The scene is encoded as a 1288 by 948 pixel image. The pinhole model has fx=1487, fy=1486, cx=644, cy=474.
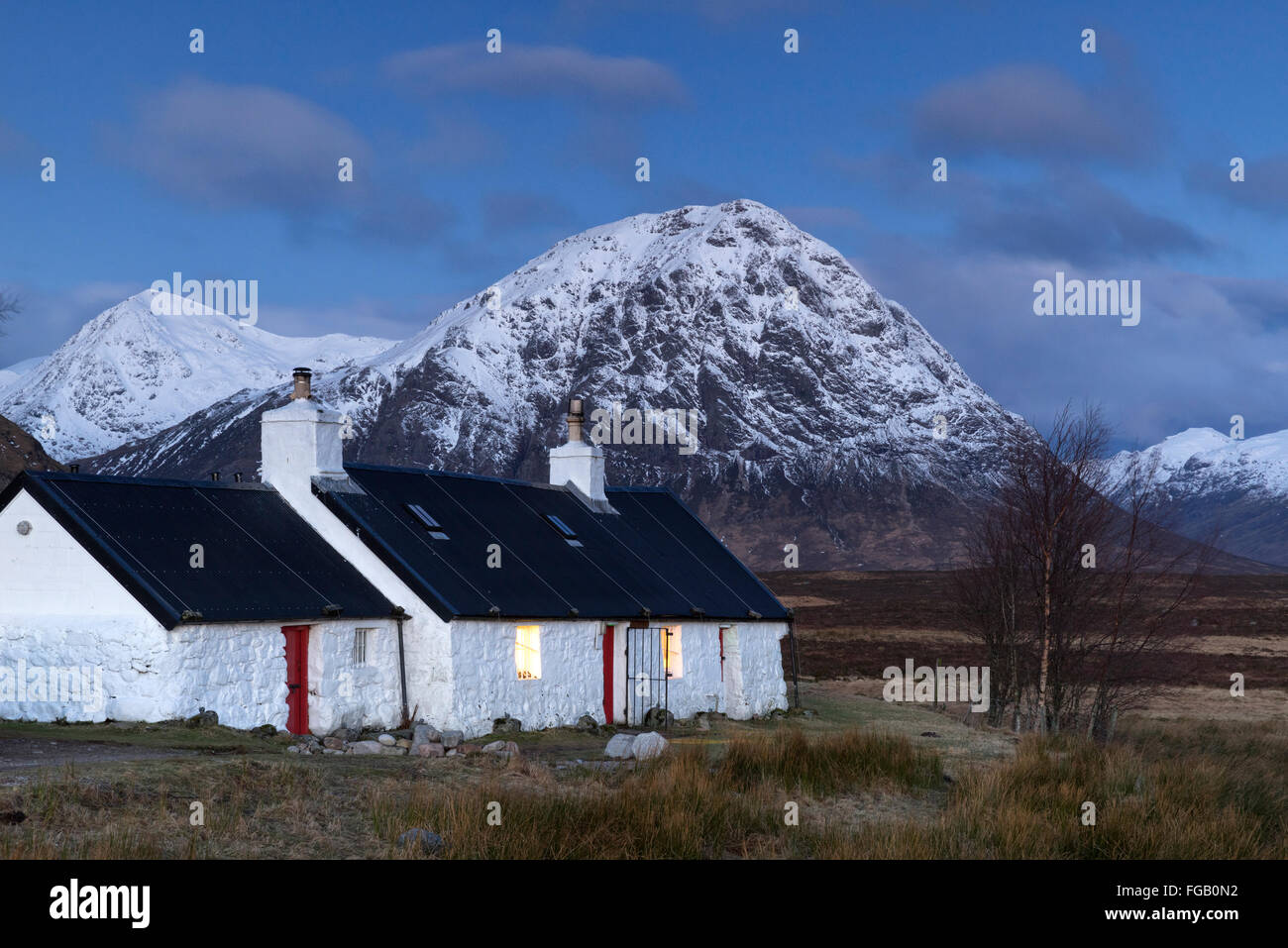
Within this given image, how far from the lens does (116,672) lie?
918 inches

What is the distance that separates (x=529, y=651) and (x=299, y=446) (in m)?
5.96

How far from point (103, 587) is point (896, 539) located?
167 m

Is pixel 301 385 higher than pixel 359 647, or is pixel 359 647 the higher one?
pixel 301 385

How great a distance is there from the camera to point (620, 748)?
22781mm

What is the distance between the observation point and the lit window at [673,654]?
32247 mm

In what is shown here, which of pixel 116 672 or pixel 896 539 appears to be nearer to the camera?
pixel 116 672

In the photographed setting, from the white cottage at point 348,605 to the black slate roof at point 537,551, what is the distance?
64 millimetres

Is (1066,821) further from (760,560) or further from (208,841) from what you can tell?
(760,560)

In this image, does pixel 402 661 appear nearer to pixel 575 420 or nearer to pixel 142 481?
pixel 142 481

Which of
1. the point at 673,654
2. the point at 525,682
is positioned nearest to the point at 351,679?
the point at 525,682

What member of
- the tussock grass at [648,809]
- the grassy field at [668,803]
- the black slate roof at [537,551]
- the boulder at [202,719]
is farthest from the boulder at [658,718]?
the tussock grass at [648,809]

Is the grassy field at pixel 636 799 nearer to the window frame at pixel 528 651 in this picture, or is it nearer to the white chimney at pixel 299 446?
the window frame at pixel 528 651

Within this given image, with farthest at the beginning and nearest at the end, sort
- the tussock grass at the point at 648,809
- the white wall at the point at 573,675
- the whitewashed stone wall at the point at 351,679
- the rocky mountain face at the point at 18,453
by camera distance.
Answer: the rocky mountain face at the point at 18,453 → the white wall at the point at 573,675 → the whitewashed stone wall at the point at 351,679 → the tussock grass at the point at 648,809
